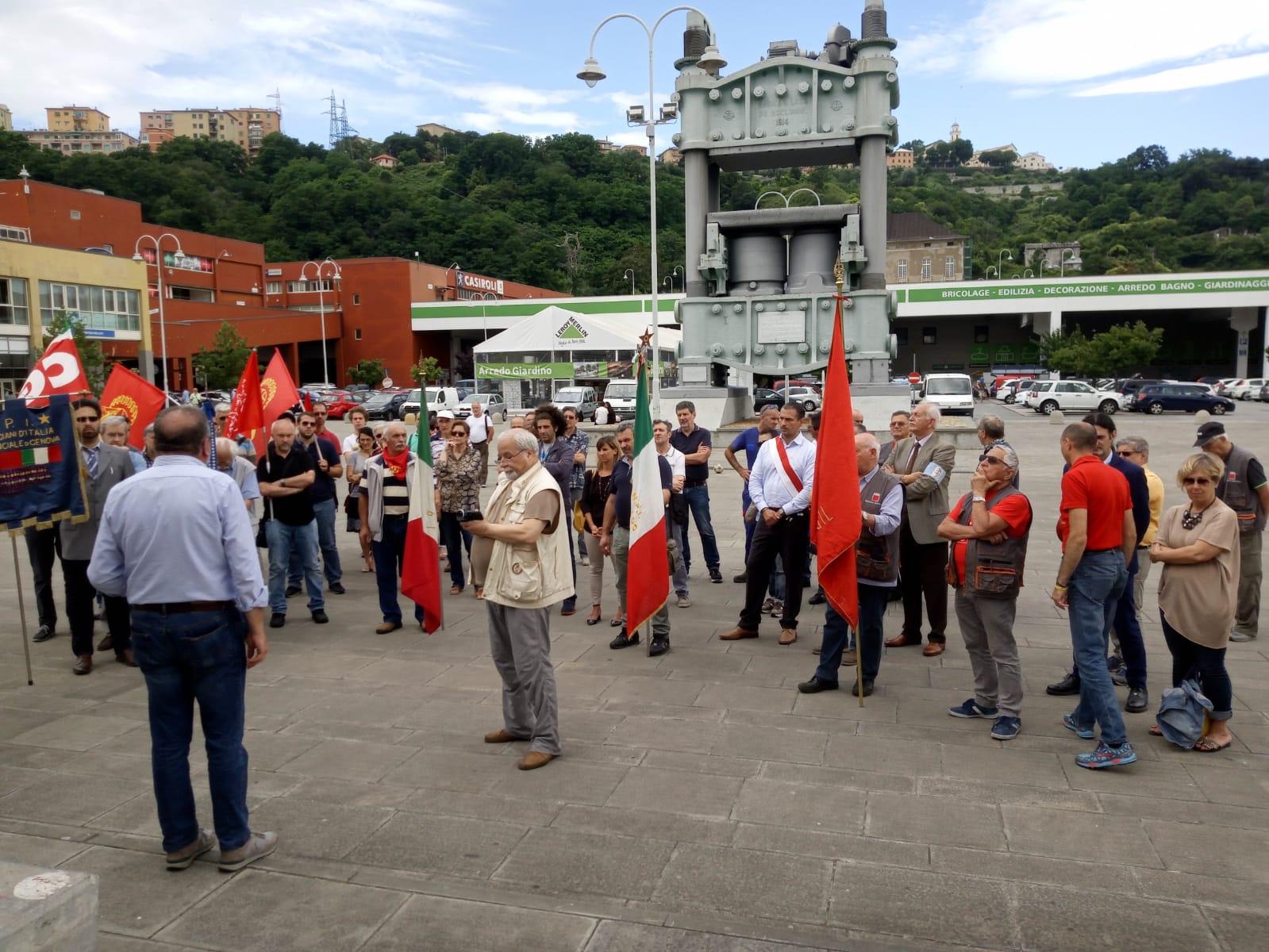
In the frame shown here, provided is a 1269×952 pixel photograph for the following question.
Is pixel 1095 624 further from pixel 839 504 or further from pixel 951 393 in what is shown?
pixel 951 393

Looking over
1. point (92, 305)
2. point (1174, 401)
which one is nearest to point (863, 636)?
point (1174, 401)

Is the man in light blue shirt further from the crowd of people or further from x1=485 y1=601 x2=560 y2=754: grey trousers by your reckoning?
x1=485 y1=601 x2=560 y2=754: grey trousers

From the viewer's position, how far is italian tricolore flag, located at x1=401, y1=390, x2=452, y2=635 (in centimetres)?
704

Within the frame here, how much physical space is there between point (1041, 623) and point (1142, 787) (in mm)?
3452

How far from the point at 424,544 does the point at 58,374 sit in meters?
3.63

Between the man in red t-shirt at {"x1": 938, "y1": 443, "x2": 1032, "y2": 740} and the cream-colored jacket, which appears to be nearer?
the cream-colored jacket

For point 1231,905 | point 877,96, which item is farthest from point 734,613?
point 877,96

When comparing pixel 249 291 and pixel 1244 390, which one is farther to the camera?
pixel 249 291

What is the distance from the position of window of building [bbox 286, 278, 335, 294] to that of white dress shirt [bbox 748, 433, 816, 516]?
63.8 m

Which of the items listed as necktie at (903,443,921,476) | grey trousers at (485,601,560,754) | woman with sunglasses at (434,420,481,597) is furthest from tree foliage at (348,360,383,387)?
grey trousers at (485,601,560,754)

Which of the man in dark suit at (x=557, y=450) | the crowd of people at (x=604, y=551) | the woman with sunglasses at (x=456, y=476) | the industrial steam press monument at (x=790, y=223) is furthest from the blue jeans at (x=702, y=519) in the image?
the industrial steam press monument at (x=790, y=223)

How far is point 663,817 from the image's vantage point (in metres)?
4.66

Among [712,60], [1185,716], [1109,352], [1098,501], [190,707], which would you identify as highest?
[712,60]

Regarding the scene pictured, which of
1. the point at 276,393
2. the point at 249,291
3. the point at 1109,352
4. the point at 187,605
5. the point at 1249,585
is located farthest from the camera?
the point at 249,291
